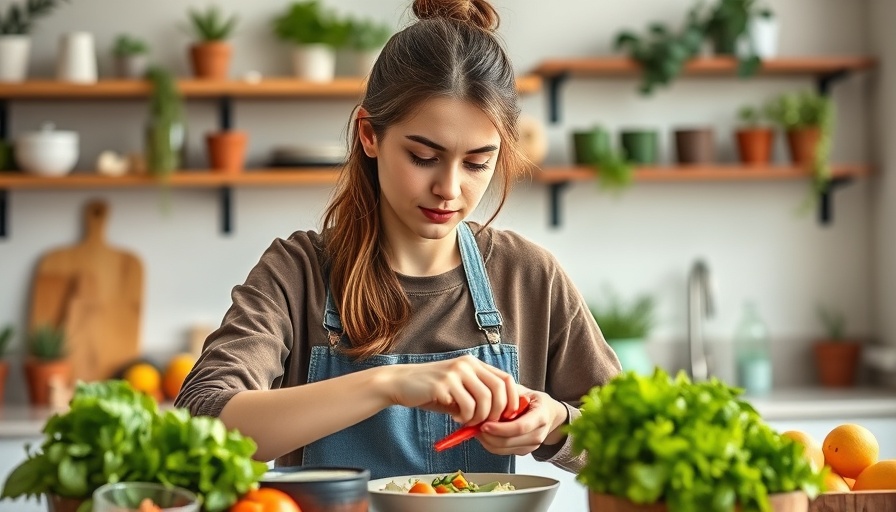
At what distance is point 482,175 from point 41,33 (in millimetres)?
2668

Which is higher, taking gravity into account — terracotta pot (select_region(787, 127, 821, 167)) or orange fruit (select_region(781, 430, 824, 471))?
terracotta pot (select_region(787, 127, 821, 167))

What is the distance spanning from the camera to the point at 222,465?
3.44ft

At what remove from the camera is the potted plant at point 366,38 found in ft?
12.1

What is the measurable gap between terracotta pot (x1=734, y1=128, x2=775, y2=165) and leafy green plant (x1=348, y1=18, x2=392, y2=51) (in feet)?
3.98

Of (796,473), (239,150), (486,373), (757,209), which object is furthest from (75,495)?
(757,209)

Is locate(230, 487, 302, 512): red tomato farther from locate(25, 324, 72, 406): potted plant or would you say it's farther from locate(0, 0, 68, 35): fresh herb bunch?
locate(0, 0, 68, 35): fresh herb bunch

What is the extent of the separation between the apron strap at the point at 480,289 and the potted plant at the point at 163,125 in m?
1.99

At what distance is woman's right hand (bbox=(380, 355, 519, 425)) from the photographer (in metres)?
1.25

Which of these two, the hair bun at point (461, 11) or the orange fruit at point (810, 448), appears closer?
the orange fruit at point (810, 448)

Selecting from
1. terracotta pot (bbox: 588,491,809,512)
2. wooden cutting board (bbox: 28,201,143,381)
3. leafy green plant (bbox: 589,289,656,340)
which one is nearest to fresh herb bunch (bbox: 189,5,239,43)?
wooden cutting board (bbox: 28,201,143,381)

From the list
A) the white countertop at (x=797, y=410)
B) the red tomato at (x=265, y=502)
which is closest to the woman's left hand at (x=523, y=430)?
the red tomato at (x=265, y=502)

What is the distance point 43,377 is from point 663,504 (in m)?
2.97

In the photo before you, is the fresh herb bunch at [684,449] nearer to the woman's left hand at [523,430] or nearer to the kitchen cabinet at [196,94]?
the woman's left hand at [523,430]

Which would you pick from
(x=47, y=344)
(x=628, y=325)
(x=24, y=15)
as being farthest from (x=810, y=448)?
(x=24, y=15)
